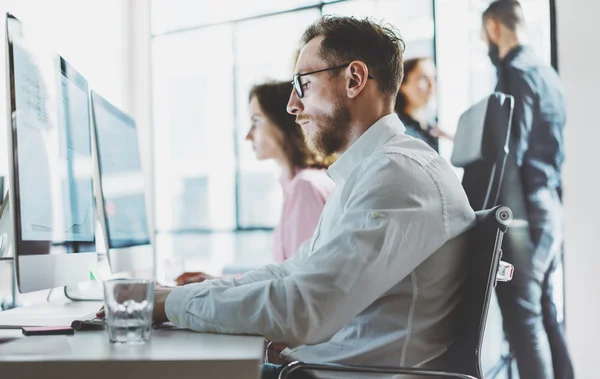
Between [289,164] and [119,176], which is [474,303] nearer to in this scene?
[119,176]

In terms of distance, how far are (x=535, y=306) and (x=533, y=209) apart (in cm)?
56

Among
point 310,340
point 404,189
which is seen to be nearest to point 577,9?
point 404,189

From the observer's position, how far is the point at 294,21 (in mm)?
4680

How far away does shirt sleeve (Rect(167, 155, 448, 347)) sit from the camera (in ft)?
2.98

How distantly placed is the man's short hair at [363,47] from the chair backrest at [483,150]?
1.60ft

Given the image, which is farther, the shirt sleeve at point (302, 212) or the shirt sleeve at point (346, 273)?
the shirt sleeve at point (302, 212)

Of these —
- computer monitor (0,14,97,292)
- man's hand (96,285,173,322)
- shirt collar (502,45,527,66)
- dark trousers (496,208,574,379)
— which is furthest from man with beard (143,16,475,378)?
shirt collar (502,45,527,66)

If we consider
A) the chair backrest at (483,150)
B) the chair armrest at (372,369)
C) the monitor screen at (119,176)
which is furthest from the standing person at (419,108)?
the chair armrest at (372,369)

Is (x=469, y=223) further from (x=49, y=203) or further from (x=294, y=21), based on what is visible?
(x=294, y=21)

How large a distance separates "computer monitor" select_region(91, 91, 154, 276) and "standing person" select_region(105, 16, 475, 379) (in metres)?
0.36

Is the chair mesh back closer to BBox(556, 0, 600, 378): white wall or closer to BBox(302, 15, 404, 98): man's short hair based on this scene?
BBox(302, 15, 404, 98): man's short hair

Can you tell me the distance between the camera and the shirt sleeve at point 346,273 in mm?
909

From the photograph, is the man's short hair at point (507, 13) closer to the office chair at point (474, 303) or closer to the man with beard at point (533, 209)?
the man with beard at point (533, 209)

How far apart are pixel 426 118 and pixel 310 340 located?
3231 millimetres
